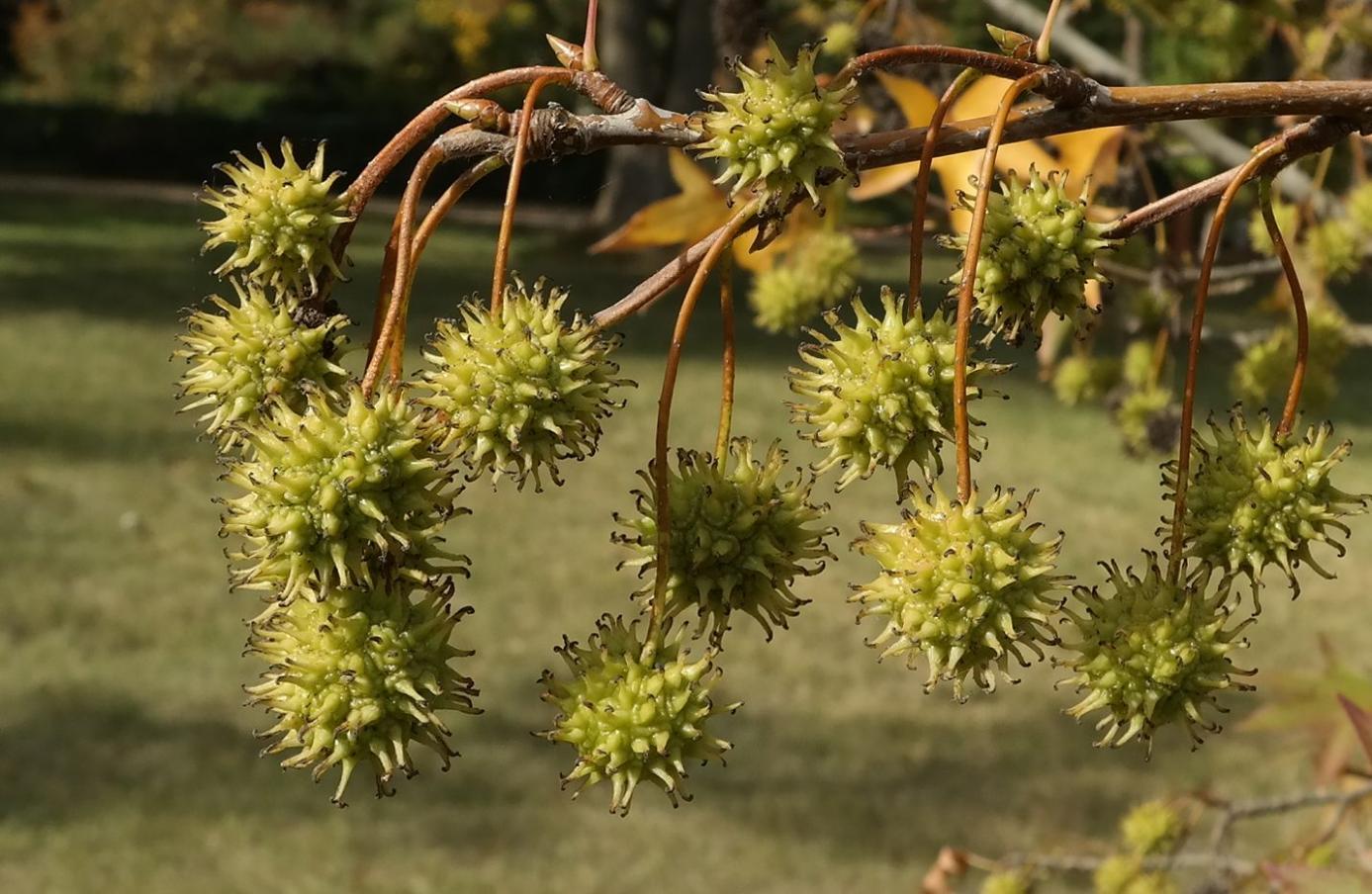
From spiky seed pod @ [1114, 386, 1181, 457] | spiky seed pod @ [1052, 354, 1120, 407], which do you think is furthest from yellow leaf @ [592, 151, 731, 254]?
spiky seed pod @ [1052, 354, 1120, 407]

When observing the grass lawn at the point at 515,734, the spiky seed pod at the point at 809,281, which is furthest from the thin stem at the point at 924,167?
the grass lawn at the point at 515,734

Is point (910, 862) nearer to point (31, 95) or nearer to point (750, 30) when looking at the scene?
point (750, 30)

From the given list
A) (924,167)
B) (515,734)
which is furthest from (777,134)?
(515,734)

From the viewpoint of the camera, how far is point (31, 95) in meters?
21.9

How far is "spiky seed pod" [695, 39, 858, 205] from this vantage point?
33.3 inches

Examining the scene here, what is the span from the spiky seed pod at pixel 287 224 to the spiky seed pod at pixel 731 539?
9.2 inches

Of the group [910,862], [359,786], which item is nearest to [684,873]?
[910,862]

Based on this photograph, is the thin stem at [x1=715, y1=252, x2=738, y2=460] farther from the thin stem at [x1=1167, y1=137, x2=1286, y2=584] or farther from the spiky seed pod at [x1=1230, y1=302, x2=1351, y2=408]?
the spiky seed pod at [x1=1230, y1=302, x2=1351, y2=408]

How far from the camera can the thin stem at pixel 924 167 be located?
85 centimetres

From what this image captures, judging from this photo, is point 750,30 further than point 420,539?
Yes

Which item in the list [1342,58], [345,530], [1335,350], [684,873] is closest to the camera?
[345,530]

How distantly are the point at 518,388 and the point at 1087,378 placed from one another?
231 cm

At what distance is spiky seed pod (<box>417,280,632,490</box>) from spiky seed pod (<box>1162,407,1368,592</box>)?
0.36 meters

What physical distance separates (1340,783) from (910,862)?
186 cm
